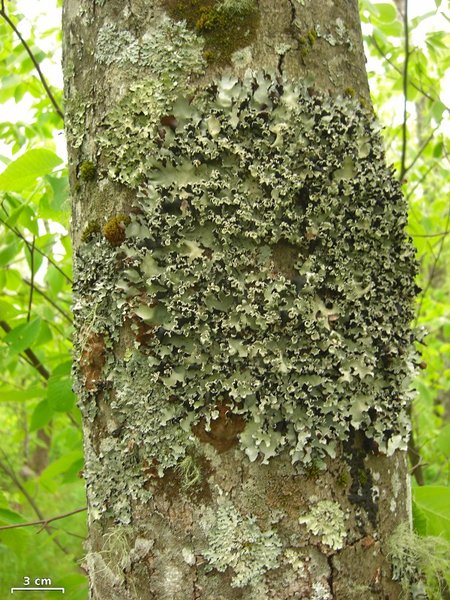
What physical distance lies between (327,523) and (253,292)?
0.44m

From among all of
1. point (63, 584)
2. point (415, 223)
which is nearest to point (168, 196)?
point (63, 584)

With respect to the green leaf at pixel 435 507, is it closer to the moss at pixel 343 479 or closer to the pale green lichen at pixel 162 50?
the moss at pixel 343 479

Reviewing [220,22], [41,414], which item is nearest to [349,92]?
[220,22]

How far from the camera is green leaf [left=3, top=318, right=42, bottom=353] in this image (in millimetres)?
1948

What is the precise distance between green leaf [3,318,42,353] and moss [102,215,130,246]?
1018mm

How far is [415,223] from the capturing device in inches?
121

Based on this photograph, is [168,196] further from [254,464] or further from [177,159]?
[254,464]

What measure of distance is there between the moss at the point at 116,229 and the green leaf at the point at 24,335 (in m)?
1.02

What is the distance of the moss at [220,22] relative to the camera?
1090mm

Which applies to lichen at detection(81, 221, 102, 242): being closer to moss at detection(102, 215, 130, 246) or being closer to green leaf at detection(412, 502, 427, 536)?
moss at detection(102, 215, 130, 246)

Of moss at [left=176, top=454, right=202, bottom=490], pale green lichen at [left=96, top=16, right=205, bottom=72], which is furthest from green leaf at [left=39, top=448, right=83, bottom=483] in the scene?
pale green lichen at [left=96, top=16, right=205, bottom=72]

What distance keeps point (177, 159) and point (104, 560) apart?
2.59ft

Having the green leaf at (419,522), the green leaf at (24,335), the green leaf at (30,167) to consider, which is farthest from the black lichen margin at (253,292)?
the green leaf at (24,335)

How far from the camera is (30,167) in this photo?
1.73 metres
